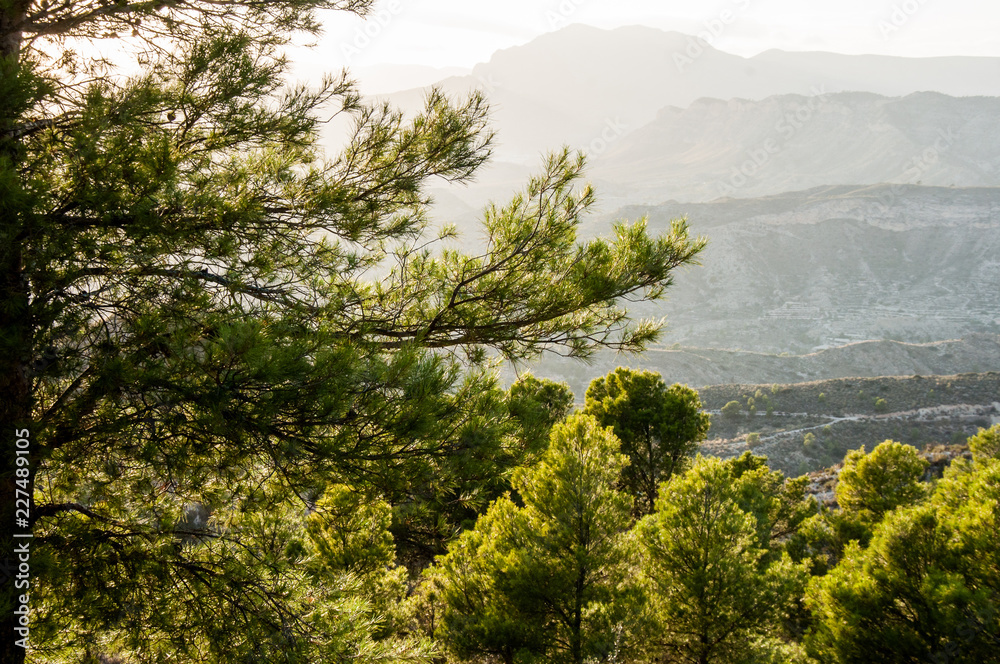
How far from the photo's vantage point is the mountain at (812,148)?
14862 centimetres

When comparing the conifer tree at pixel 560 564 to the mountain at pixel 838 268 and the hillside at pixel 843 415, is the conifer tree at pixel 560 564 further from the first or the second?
the mountain at pixel 838 268

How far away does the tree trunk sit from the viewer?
2.37 metres

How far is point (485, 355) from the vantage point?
4465mm

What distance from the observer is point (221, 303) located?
9.87ft

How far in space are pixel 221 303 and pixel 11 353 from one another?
0.91 meters

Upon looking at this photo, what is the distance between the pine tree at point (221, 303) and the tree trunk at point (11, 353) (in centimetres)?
2

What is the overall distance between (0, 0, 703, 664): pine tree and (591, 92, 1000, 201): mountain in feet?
504

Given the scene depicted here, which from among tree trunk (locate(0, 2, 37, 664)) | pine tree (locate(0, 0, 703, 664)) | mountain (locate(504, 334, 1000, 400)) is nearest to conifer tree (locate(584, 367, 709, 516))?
pine tree (locate(0, 0, 703, 664))

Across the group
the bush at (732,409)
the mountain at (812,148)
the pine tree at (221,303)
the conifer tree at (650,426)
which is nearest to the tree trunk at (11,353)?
the pine tree at (221,303)

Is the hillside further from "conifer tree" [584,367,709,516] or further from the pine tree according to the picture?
the pine tree

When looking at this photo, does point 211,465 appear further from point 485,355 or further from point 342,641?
point 485,355

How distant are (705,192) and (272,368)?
167 metres

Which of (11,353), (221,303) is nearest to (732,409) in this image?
(221,303)

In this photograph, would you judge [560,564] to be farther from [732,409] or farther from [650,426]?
[732,409]
